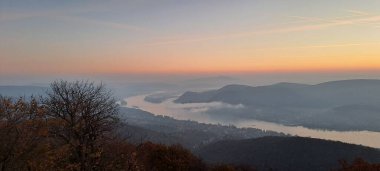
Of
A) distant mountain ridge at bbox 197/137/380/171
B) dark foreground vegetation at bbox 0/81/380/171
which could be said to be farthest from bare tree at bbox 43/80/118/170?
distant mountain ridge at bbox 197/137/380/171

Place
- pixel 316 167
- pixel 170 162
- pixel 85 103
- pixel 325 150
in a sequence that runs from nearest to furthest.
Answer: pixel 85 103, pixel 170 162, pixel 316 167, pixel 325 150

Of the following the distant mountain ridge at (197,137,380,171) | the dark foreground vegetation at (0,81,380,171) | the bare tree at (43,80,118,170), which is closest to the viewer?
the dark foreground vegetation at (0,81,380,171)

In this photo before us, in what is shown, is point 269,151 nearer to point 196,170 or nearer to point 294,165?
point 294,165

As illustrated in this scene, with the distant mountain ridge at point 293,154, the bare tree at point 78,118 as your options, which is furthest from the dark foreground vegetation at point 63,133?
the distant mountain ridge at point 293,154

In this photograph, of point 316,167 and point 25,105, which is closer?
point 25,105

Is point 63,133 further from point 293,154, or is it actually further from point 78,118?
point 293,154

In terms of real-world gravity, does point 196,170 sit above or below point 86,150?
below

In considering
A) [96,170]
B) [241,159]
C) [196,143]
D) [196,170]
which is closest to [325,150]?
[241,159]

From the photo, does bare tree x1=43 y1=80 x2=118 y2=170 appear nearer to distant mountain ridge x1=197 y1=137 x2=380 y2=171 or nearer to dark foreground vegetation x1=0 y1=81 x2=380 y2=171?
dark foreground vegetation x1=0 y1=81 x2=380 y2=171

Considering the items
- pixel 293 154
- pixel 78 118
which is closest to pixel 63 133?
pixel 78 118

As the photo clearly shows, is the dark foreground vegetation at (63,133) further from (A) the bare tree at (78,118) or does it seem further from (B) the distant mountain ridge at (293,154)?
(B) the distant mountain ridge at (293,154)
